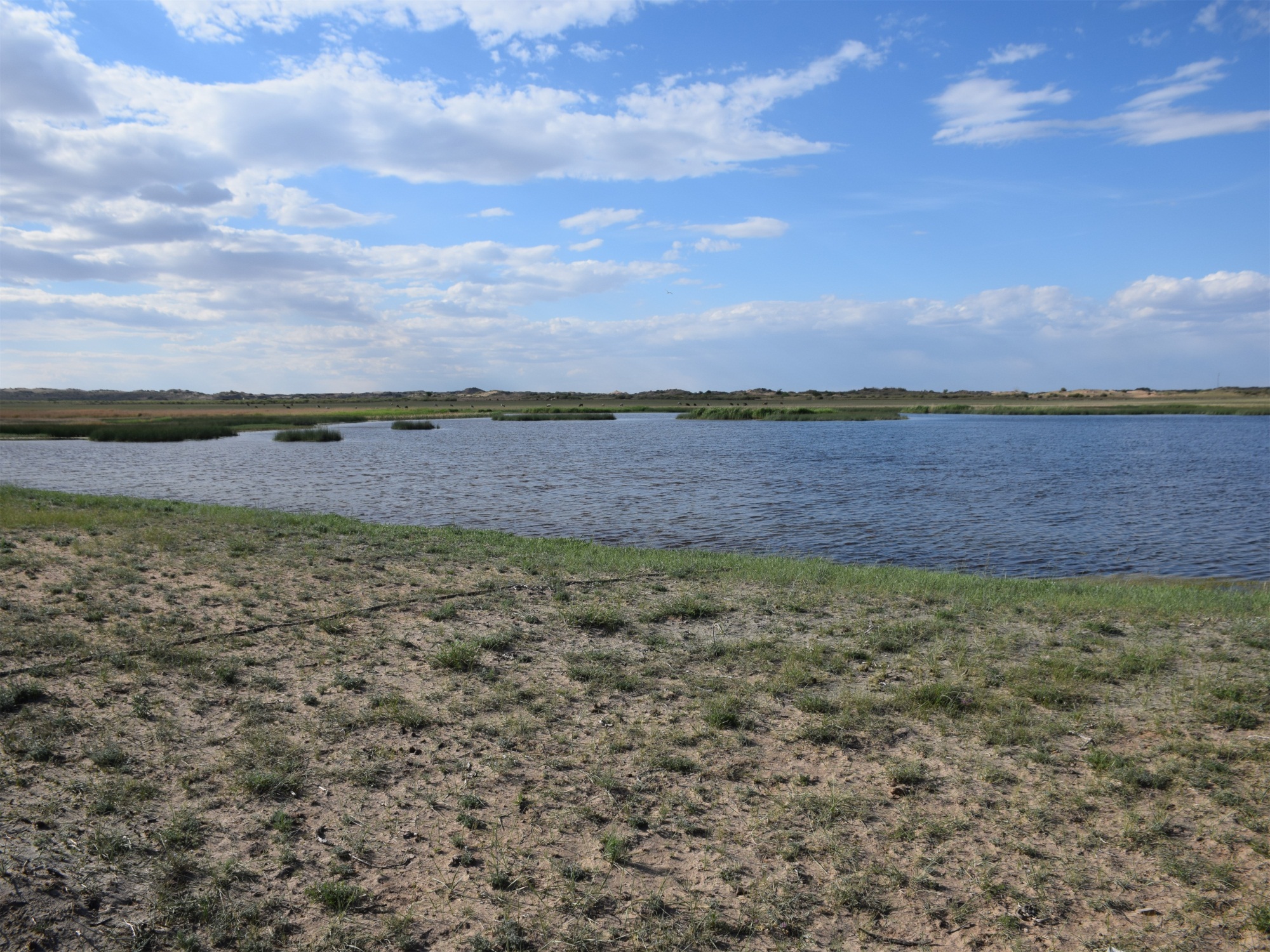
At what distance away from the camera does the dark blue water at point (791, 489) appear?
828 inches

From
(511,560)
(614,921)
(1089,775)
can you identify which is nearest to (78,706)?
(614,921)

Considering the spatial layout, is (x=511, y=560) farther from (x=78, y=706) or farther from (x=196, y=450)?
(x=196, y=450)

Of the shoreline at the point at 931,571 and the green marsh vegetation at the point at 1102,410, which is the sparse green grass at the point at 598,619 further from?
the green marsh vegetation at the point at 1102,410

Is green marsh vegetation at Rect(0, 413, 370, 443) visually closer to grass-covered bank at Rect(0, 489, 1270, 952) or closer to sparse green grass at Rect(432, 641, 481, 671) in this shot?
grass-covered bank at Rect(0, 489, 1270, 952)

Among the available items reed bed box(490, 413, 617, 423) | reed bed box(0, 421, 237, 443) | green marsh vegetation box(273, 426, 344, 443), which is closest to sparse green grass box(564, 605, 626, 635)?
green marsh vegetation box(273, 426, 344, 443)

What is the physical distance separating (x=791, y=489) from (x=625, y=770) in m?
26.7

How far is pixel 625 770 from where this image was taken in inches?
270

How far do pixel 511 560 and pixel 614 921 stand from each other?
11.1 meters

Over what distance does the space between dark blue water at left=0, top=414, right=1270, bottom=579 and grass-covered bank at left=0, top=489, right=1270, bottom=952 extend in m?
8.18

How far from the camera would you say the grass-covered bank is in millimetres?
5020

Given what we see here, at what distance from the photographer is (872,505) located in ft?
91.9

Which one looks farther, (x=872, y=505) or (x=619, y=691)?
(x=872, y=505)

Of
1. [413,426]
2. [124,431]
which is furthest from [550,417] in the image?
[124,431]

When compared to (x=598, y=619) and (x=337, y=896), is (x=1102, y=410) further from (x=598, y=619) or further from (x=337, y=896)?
(x=337, y=896)
